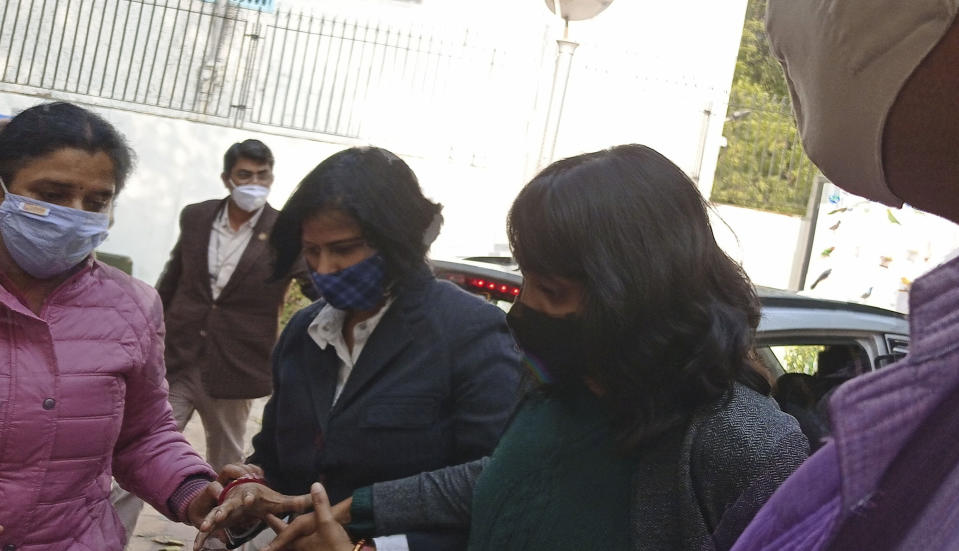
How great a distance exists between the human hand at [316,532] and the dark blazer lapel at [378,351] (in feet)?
1.39

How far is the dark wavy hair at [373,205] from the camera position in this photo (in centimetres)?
306

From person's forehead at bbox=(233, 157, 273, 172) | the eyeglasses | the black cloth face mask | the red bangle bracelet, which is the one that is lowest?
the red bangle bracelet

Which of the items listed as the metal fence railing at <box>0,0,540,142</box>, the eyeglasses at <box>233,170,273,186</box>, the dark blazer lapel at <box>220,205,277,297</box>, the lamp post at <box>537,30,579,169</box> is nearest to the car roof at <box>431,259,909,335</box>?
the dark blazer lapel at <box>220,205,277,297</box>

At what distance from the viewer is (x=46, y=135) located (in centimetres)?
265

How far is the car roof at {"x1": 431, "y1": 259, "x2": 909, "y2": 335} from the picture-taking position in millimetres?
4320

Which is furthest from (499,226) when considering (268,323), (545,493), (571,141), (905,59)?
(905,59)

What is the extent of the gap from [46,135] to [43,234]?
26 cm

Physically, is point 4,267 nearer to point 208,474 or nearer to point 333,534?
point 208,474

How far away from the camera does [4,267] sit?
2.61 m

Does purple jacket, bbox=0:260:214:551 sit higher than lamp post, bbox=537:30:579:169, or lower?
lower

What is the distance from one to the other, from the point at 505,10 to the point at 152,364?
376 inches

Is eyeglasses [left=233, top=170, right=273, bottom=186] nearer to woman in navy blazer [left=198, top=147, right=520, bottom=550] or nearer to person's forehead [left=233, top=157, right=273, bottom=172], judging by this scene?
person's forehead [left=233, top=157, right=273, bottom=172]

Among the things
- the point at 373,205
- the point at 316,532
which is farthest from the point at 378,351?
the point at 316,532

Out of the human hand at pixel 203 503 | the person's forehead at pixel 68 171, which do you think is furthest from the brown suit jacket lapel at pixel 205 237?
the human hand at pixel 203 503
